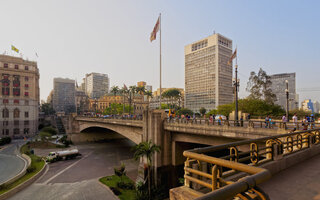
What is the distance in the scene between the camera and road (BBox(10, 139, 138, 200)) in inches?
816

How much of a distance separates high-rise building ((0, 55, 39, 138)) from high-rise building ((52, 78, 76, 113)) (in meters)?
108

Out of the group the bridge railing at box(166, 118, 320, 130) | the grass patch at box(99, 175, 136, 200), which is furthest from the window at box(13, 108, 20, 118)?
the bridge railing at box(166, 118, 320, 130)

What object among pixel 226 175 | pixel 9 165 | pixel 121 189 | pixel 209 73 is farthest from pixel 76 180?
pixel 209 73

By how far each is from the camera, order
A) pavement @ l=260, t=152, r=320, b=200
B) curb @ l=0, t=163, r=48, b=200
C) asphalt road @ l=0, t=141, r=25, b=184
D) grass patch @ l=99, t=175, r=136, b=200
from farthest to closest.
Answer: asphalt road @ l=0, t=141, r=25, b=184 < grass patch @ l=99, t=175, r=136, b=200 < curb @ l=0, t=163, r=48, b=200 < pavement @ l=260, t=152, r=320, b=200

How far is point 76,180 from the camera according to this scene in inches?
1016

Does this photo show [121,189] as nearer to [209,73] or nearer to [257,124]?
[257,124]

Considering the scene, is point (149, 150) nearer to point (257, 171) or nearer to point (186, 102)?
point (257, 171)

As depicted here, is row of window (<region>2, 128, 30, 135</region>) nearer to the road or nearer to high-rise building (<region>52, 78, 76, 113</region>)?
the road

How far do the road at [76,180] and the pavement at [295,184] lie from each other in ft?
62.5

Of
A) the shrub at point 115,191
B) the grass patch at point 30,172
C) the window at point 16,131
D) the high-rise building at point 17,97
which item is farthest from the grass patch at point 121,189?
the window at point 16,131

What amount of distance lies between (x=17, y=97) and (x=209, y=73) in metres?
105

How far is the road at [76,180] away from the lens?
20719mm

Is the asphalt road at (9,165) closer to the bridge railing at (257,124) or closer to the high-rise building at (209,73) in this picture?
the bridge railing at (257,124)

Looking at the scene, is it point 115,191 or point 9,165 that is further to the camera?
point 9,165
